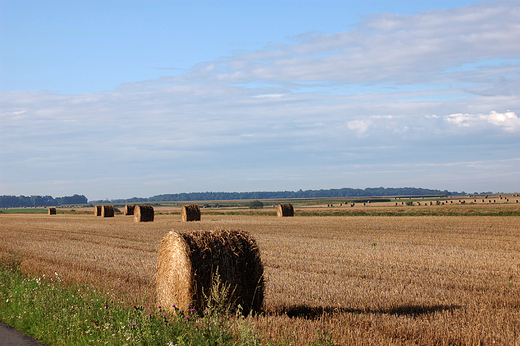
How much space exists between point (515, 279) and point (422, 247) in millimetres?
6825

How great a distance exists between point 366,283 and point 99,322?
257 inches

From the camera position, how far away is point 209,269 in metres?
8.80

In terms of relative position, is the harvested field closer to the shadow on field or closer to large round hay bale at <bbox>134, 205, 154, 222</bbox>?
the shadow on field

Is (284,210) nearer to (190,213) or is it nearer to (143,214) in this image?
(190,213)

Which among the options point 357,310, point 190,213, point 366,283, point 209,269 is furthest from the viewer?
point 190,213

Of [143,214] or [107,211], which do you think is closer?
[143,214]

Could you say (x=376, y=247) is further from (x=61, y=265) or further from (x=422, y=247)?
(x=61, y=265)

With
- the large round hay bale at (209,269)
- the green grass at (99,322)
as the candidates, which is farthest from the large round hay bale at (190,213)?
the large round hay bale at (209,269)

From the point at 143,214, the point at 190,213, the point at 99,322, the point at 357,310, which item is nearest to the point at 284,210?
the point at 190,213

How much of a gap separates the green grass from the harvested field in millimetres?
716

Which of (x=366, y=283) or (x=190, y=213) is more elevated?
(x=190, y=213)

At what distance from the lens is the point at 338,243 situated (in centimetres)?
2108

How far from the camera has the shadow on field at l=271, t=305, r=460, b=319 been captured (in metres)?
8.73

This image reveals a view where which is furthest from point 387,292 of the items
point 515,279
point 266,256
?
point 266,256
